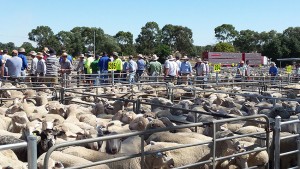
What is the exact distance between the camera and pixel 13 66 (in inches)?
467

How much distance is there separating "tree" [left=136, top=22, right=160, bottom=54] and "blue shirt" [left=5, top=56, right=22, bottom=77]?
254 ft

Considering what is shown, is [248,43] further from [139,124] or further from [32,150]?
[32,150]

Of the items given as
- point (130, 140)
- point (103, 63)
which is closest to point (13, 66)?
point (103, 63)

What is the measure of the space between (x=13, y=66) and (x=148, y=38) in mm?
87377

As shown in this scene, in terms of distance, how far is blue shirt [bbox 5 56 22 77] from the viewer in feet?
38.8

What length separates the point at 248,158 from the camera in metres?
5.14

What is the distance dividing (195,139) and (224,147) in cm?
61

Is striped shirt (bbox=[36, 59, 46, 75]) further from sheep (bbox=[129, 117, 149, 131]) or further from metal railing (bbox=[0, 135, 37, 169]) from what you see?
metal railing (bbox=[0, 135, 37, 169])

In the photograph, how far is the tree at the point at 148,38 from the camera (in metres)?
93.6

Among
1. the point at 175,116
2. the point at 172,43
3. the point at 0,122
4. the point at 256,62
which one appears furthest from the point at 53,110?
the point at 172,43

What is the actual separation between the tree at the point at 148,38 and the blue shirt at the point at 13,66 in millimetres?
77304

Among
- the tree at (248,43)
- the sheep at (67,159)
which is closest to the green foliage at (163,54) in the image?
the sheep at (67,159)

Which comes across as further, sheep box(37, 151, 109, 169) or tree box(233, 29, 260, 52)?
tree box(233, 29, 260, 52)

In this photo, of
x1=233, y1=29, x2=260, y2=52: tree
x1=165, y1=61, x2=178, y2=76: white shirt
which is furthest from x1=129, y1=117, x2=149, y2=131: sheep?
x1=233, y1=29, x2=260, y2=52: tree
